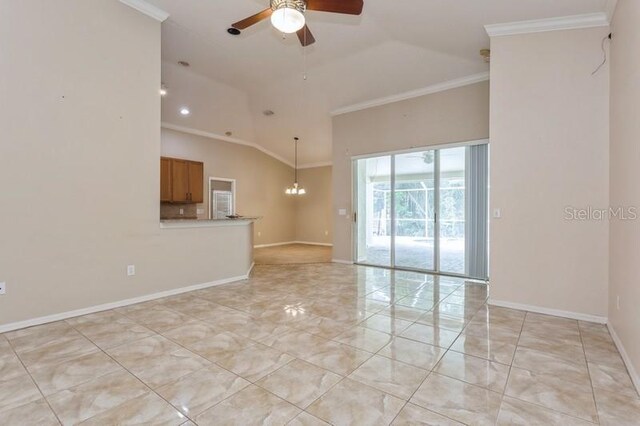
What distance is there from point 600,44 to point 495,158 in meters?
1.48

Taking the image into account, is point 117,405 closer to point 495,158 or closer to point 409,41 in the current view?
point 495,158

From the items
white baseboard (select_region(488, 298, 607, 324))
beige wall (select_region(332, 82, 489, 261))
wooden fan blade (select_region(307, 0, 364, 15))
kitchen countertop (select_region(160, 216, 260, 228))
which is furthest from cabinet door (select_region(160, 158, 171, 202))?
white baseboard (select_region(488, 298, 607, 324))

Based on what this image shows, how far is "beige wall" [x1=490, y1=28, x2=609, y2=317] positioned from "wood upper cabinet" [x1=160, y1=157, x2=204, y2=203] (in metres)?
6.49

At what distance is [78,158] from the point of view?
3.28 meters

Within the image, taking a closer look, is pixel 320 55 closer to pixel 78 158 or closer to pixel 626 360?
pixel 78 158

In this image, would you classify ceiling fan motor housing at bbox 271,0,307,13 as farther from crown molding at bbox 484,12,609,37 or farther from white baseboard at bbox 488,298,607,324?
white baseboard at bbox 488,298,607,324

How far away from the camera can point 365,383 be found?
2.04m

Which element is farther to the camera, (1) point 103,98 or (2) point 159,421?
(1) point 103,98

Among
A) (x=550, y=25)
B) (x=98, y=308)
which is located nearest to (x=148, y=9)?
(x=98, y=308)

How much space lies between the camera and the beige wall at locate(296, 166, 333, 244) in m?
10.0

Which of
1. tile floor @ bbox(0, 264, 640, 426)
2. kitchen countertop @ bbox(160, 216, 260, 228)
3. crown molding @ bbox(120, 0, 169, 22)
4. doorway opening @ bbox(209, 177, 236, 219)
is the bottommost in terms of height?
tile floor @ bbox(0, 264, 640, 426)

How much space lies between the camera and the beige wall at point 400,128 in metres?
5.13

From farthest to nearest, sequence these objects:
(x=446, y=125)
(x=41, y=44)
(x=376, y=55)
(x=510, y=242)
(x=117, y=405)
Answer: (x=446, y=125), (x=376, y=55), (x=510, y=242), (x=41, y=44), (x=117, y=405)

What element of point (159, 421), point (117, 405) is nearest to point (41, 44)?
point (117, 405)
